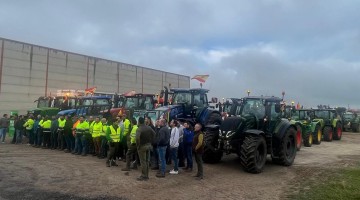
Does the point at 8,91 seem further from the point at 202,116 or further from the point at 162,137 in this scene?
the point at 162,137

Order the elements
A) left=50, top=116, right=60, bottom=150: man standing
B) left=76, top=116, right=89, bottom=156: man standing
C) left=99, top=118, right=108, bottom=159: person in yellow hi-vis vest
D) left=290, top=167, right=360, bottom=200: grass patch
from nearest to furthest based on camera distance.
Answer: left=290, top=167, right=360, bottom=200: grass patch
left=99, top=118, right=108, bottom=159: person in yellow hi-vis vest
left=76, top=116, right=89, bottom=156: man standing
left=50, top=116, right=60, bottom=150: man standing

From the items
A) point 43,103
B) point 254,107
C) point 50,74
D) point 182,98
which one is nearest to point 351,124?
point 182,98

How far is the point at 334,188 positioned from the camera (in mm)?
9211

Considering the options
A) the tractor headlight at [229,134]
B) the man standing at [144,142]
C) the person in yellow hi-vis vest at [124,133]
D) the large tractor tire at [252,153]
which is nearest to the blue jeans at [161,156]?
the man standing at [144,142]

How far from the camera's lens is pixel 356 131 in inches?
1310

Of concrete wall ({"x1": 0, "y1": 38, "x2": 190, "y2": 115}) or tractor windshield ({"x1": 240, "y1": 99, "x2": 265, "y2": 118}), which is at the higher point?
concrete wall ({"x1": 0, "y1": 38, "x2": 190, "y2": 115})

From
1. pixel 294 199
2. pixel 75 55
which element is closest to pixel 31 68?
pixel 75 55

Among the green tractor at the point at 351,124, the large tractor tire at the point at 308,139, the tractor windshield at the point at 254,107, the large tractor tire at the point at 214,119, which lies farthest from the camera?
the green tractor at the point at 351,124

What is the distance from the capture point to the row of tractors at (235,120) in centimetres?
1156

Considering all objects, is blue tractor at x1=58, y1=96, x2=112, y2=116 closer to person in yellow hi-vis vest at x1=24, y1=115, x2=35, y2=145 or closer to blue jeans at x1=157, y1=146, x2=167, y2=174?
person in yellow hi-vis vest at x1=24, y1=115, x2=35, y2=145

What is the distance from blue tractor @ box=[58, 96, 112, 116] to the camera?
741 inches

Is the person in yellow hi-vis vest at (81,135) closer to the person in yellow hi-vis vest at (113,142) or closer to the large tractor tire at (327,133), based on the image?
the person in yellow hi-vis vest at (113,142)

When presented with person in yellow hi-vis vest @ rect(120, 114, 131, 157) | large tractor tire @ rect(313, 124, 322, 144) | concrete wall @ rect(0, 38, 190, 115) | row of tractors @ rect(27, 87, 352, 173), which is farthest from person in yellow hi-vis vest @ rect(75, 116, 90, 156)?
concrete wall @ rect(0, 38, 190, 115)

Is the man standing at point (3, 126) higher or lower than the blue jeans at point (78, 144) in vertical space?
higher
